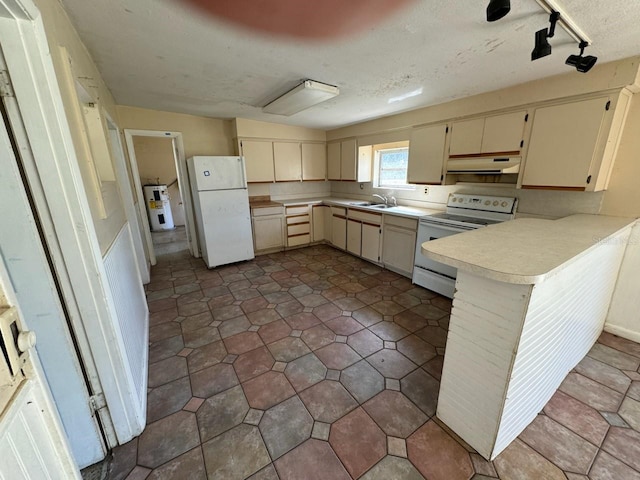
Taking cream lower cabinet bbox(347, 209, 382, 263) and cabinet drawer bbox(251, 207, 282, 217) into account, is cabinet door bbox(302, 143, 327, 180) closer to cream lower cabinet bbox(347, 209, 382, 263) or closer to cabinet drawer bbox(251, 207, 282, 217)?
cabinet drawer bbox(251, 207, 282, 217)

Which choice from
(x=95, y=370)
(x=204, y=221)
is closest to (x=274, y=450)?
(x=95, y=370)

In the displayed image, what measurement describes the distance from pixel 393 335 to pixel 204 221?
112 inches

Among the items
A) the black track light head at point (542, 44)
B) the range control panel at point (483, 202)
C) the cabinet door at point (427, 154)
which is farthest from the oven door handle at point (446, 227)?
the black track light head at point (542, 44)

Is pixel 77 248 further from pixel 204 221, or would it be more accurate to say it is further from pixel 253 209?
pixel 253 209

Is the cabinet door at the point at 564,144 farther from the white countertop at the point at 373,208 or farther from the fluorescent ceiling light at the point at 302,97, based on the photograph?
the fluorescent ceiling light at the point at 302,97

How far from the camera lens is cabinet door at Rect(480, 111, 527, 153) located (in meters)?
2.37

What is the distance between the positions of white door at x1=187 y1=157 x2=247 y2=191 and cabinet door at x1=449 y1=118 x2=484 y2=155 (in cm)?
Result: 278

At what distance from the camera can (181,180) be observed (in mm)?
4059

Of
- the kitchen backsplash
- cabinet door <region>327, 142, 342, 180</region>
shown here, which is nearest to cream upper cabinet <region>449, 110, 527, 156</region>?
the kitchen backsplash

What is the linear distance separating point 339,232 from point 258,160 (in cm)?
181

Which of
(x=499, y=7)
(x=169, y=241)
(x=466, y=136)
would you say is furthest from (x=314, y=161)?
(x=499, y=7)

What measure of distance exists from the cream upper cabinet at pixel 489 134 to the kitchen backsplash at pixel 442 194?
45 centimetres

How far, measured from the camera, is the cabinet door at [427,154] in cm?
302

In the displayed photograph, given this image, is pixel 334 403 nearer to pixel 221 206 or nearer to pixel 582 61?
pixel 582 61
